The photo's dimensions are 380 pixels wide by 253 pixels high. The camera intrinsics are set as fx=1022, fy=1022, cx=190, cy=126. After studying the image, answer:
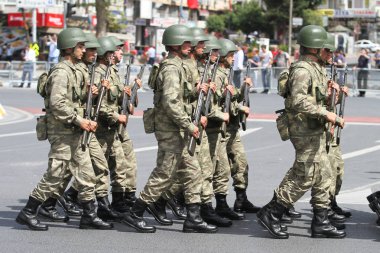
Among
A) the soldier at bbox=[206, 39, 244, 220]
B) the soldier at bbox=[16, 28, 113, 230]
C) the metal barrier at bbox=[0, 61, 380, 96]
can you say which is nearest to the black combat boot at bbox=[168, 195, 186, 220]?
the soldier at bbox=[206, 39, 244, 220]

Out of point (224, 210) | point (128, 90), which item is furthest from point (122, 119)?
point (224, 210)

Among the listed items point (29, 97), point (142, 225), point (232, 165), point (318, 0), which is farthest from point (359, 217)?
point (318, 0)

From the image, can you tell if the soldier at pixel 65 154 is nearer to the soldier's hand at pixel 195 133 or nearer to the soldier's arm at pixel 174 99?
the soldier's arm at pixel 174 99

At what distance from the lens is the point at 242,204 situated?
1073cm

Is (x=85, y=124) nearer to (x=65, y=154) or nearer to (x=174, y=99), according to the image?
(x=65, y=154)

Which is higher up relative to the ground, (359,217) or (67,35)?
(67,35)

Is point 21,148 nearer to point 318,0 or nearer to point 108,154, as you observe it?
point 108,154

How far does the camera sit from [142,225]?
946 centimetres

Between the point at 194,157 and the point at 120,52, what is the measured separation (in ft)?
5.45

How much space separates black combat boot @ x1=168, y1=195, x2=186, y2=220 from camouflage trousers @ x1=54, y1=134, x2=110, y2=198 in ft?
2.41

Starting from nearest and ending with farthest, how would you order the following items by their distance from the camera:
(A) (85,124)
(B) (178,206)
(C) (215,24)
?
(A) (85,124) < (B) (178,206) < (C) (215,24)

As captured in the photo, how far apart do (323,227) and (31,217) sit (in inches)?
106

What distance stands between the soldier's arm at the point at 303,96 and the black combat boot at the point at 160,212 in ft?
5.57

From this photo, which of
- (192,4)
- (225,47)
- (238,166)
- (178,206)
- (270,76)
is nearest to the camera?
(178,206)
